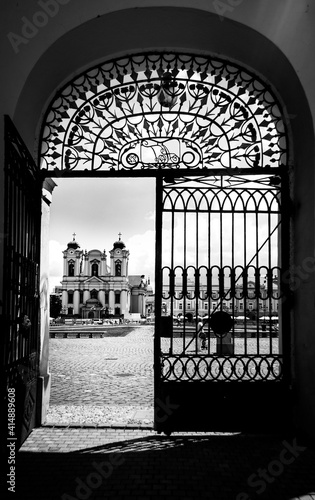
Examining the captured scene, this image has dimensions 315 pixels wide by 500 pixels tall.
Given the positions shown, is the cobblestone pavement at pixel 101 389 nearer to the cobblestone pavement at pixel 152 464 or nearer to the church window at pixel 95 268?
the cobblestone pavement at pixel 152 464

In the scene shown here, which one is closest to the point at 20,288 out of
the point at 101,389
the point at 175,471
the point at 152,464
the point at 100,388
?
the point at 152,464

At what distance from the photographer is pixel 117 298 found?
9844cm

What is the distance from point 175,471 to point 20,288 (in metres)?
2.62

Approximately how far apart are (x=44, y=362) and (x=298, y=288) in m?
3.72

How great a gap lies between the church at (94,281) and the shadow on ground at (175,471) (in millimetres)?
89251

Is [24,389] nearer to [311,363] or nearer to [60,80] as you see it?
[311,363]

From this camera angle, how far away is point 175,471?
4961 mm

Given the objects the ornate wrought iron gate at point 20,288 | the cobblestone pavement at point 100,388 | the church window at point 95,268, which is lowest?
the cobblestone pavement at point 100,388

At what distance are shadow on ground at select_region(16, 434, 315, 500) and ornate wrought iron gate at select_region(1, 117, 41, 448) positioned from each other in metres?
0.72

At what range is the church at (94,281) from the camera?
96375 millimetres

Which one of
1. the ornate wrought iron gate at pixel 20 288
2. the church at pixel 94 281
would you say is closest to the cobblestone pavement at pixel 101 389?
the ornate wrought iron gate at pixel 20 288

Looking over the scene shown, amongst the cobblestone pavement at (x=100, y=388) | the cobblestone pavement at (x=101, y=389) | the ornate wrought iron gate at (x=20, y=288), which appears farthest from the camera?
the cobblestone pavement at (x=100, y=388)

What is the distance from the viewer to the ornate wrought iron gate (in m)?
4.85

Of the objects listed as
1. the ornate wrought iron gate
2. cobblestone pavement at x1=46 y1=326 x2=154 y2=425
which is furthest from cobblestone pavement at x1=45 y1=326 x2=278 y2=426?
the ornate wrought iron gate
